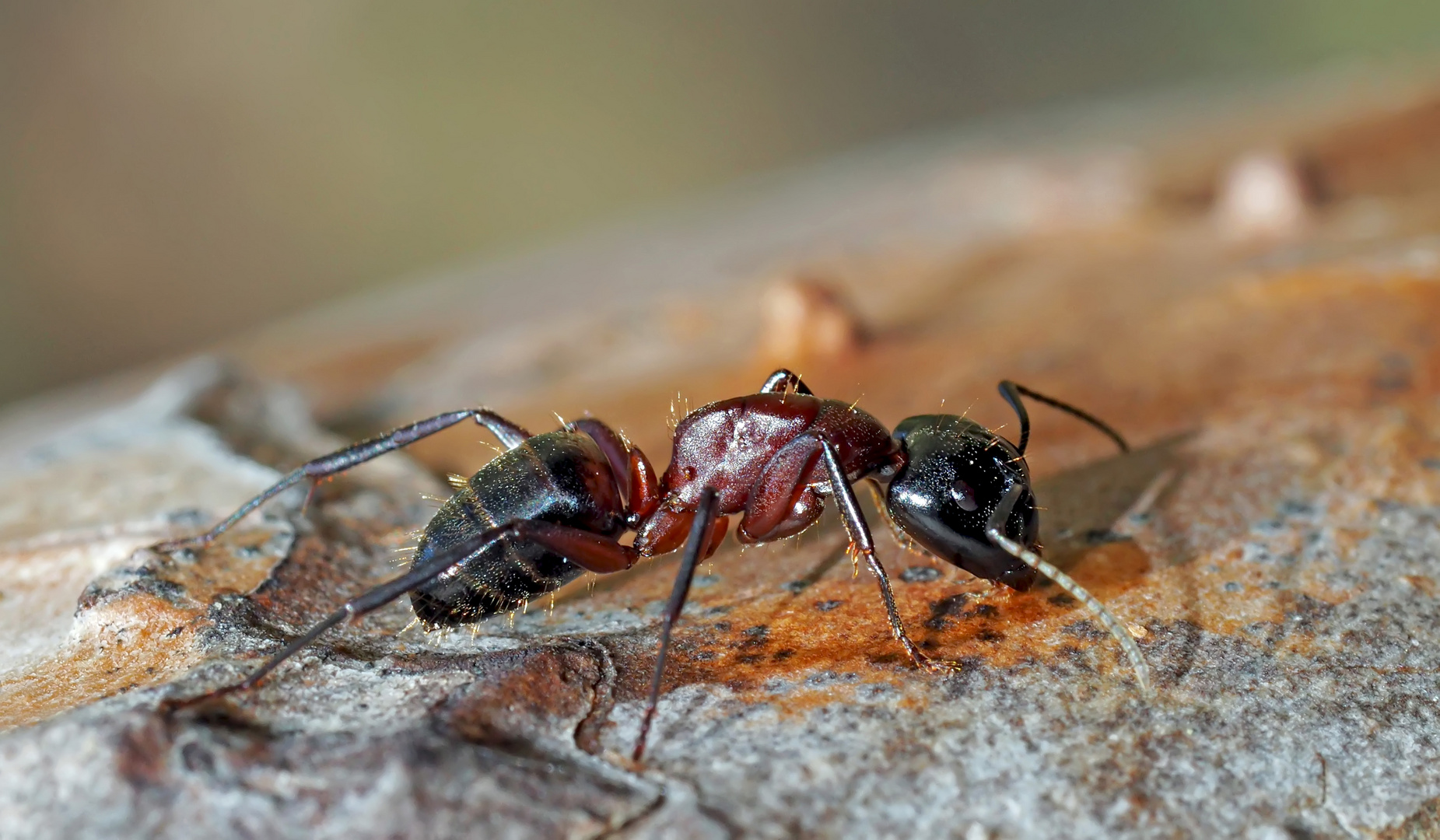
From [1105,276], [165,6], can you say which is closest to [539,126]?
[165,6]

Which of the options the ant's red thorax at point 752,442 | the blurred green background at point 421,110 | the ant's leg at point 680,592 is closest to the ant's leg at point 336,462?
the ant's red thorax at point 752,442

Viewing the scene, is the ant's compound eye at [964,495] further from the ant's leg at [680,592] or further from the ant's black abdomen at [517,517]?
the ant's black abdomen at [517,517]

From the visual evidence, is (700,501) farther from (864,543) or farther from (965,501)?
(965,501)

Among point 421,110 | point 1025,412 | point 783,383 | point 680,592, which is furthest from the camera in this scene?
point 421,110

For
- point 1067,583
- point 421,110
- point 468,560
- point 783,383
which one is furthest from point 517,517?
point 421,110

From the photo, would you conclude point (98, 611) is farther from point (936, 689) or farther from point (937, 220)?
point (937, 220)

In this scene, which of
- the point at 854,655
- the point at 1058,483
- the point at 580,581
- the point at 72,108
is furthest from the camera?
the point at 72,108
